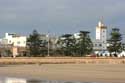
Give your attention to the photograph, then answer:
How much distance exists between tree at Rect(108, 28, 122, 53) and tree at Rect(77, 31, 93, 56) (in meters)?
7.91

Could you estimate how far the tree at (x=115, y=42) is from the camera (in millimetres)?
A: 116819

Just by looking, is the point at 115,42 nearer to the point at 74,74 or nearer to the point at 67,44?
the point at 67,44

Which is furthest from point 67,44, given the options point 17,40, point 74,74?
point 74,74

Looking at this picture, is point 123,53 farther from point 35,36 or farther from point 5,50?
point 5,50

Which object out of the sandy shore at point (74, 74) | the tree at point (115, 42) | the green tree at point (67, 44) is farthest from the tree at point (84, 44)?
the sandy shore at point (74, 74)

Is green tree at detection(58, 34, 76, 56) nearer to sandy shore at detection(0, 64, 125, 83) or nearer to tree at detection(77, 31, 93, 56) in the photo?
tree at detection(77, 31, 93, 56)

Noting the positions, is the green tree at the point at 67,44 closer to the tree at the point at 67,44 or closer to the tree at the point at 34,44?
the tree at the point at 67,44

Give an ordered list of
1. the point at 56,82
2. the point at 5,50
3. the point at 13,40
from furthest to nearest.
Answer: the point at 13,40
the point at 5,50
the point at 56,82

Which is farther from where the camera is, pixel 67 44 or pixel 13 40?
pixel 13 40

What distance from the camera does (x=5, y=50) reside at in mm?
146375

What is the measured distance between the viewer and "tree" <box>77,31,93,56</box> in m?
123

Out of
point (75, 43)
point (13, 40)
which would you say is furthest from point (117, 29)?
point (13, 40)

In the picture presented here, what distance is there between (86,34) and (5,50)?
3495 centimetres

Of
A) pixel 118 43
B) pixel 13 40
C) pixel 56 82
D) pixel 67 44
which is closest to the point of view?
pixel 56 82
